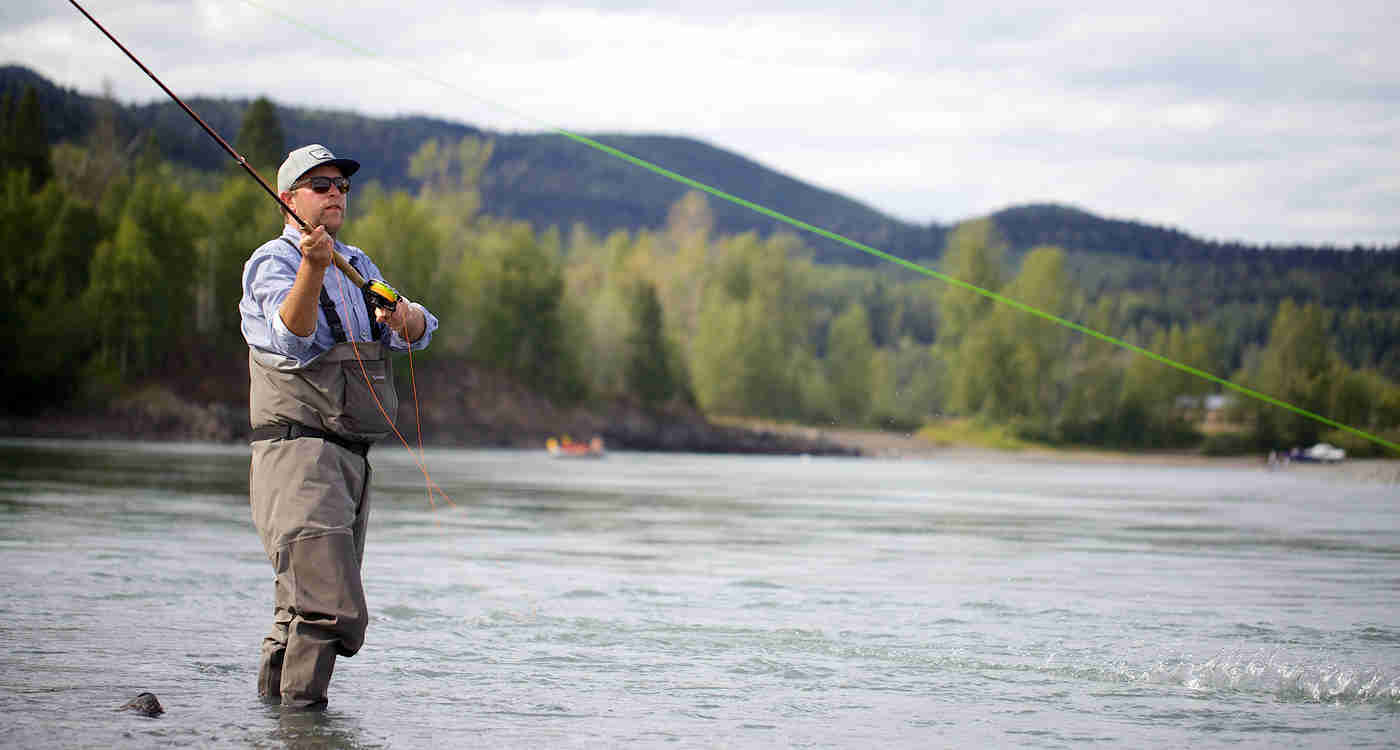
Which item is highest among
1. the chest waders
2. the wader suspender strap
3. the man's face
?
the man's face

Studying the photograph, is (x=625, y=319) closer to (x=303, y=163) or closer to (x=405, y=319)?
(x=303, y=163)

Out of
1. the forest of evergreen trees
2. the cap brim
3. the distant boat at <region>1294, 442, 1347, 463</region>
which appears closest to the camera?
the cap brim

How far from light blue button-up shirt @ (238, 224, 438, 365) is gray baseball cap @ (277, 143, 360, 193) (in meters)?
0.19

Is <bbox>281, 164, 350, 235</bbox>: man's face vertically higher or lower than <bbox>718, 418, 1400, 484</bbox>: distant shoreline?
higher

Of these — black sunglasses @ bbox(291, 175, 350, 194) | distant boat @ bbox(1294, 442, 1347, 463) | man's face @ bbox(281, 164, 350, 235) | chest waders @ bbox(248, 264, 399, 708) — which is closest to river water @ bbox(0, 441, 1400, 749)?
chest waders @ bbox(248, 264, 399, 708)

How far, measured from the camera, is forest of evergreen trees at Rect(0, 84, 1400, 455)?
80750mm

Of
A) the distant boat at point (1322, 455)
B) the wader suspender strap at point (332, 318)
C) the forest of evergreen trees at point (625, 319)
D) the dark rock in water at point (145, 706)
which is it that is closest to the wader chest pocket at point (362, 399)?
the wader suspender strap at point (332, 318)

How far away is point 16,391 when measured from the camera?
72.8 m

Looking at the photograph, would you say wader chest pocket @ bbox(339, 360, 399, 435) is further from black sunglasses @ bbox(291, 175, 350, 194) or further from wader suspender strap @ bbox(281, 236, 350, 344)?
black sunglasses @ bbox(291, 175, 350, 194)

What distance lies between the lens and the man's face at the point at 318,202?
630cm

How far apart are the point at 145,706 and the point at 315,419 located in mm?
1429

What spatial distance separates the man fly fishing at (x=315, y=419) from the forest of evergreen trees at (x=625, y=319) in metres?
72.3

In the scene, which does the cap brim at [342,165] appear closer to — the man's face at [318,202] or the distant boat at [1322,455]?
the man's face at [318,202]

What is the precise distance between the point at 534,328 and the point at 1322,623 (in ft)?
318
